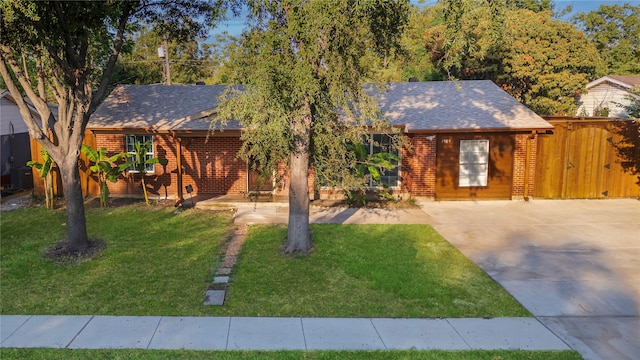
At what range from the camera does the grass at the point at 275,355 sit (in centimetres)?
605

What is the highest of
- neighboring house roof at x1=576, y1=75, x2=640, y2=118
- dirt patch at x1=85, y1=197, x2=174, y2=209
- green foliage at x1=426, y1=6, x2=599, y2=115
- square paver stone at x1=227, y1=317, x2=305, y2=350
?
green foliage at x1=426, y1=6, x2=599, y2=115

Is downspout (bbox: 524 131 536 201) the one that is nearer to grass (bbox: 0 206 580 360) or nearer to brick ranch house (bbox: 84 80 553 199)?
brick ranch house (bbox: 84 80 553 199)

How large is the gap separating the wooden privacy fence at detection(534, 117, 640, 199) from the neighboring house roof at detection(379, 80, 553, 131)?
112 centimetres

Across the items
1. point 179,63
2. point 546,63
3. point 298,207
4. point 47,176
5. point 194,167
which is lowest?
point 298,207

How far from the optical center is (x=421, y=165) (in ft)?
53.3

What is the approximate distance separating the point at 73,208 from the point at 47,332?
13.8ft

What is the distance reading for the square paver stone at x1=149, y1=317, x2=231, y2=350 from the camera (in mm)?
6418

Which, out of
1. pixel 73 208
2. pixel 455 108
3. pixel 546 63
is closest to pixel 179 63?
pixel 546 63

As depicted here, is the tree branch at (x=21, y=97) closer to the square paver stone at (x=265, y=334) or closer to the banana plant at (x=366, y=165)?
the square paver stone at (x=265, y=334)

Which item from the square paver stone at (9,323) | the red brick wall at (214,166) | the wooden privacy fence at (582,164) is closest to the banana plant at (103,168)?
the red brick wall at (214,166)

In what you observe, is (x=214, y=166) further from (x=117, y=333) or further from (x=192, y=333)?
(x=192, y=333)

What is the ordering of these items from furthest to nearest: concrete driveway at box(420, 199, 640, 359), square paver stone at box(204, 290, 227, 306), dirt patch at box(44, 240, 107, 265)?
dirt patch at box(44, 240, 107, 265), square paver stone at box(204, 290, 227, 306), concrete driveway at box(420, 199, 640, 359)

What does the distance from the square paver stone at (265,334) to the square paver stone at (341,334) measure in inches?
6.4

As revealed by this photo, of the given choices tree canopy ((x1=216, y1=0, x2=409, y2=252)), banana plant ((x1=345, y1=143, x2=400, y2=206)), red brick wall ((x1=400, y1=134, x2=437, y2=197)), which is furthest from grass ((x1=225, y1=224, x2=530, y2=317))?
red brick wall ((x1=400, y1=134, x2=437, y2=197))
